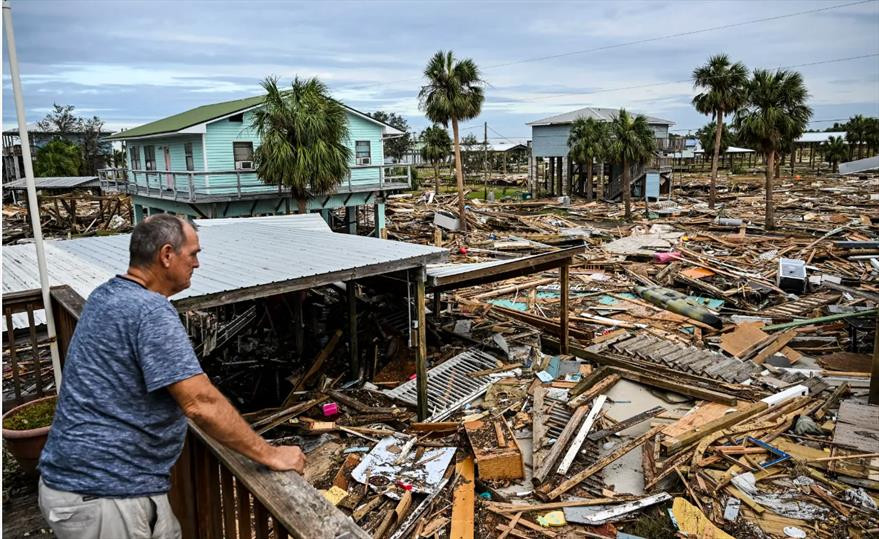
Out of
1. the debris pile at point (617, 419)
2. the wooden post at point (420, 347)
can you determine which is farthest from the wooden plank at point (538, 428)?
the wooden post at point (420, 347)

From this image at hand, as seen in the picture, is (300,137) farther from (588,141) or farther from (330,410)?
(588,141)

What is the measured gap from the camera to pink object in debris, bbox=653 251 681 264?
23.2 meters

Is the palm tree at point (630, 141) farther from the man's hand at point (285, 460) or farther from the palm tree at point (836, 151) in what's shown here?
the palm tree at point (836, 151)

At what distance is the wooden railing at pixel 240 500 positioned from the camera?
200cm

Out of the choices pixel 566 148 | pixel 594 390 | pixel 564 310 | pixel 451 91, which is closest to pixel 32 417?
pixel 594 390

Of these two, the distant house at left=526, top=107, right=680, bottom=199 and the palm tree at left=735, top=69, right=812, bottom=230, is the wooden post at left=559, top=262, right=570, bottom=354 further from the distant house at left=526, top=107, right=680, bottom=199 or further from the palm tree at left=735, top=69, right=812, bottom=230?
the distant house at left=526, top=107, right=680, bottom=199

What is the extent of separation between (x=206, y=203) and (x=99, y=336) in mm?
22391

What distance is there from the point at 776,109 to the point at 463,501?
27.4 meters

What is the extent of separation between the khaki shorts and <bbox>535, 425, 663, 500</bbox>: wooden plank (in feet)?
20.4

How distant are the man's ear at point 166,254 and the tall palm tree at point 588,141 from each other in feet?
135

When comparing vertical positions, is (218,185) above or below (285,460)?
above

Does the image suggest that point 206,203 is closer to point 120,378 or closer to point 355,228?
point 355,228

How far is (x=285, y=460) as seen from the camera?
2330 millimetres

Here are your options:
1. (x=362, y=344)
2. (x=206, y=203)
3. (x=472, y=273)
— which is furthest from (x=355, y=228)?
(x=472, y=273)
